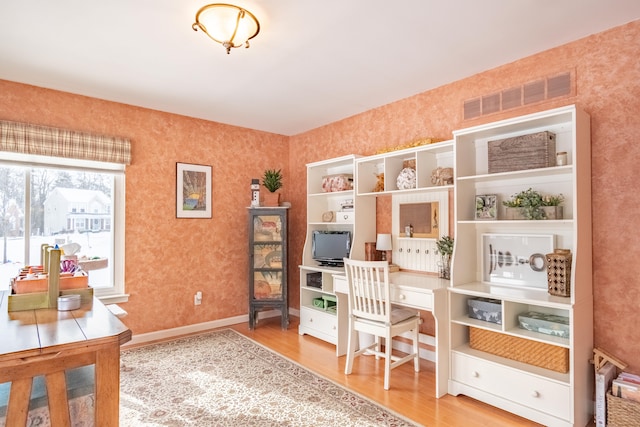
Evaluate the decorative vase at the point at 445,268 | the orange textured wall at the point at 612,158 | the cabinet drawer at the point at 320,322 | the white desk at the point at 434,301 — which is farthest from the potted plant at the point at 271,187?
the orange textured wall at the point at 612,158

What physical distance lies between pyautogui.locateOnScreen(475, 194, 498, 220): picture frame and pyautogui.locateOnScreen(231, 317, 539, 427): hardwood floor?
4.50 ft

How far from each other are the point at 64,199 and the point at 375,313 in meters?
3.24

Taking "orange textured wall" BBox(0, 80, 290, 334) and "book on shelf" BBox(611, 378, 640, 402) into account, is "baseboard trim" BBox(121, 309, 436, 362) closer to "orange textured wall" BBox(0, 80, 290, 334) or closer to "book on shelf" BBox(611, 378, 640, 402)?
"orange textured wall" BBox(0, 80, 290, 334)

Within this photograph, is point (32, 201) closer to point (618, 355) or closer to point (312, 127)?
point (312, 127)

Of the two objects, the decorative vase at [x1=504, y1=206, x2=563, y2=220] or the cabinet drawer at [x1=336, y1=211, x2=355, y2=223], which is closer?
the decorative vase at [x1=504, y1=206, x2=563, y2=220]

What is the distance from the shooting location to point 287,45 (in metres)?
2.56

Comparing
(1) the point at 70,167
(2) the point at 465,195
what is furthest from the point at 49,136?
(2) the point at 465,195

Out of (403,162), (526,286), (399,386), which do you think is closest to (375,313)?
(399,386)

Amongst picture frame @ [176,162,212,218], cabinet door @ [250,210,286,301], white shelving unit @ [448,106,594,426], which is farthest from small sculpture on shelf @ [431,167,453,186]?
picture frame @ [176,162,212,218]

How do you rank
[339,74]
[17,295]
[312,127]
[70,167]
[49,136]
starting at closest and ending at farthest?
[17,295], [339,74], [49,136], [70,167], [312,127]

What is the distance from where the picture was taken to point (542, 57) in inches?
106

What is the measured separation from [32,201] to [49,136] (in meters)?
0.65

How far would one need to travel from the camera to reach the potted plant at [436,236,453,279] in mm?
3098

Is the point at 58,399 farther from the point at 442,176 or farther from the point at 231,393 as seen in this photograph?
the point at 442,176
